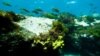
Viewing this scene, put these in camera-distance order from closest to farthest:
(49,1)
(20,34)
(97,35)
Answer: (20,34) < (97,35) < (49,1)

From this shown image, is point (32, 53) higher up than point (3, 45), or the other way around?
point (3, 45)

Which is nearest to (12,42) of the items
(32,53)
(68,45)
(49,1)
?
(32,53)

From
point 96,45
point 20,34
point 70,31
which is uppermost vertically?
point 20,34

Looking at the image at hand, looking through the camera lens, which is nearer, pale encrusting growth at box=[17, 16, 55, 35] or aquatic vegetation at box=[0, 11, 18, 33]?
aquatic vegetation at box=[0, 11, 18, 33]

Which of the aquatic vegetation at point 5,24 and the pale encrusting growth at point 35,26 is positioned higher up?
the aquatic vegetation at point 5,24

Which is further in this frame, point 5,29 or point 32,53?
point 5,29

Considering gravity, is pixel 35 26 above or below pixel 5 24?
below

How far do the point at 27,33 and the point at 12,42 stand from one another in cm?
79

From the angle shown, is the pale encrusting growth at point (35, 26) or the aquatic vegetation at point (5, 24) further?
the pale encrusting growth at point (35, 26)

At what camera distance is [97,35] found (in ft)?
37.8

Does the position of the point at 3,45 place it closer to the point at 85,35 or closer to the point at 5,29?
the point at 5,29

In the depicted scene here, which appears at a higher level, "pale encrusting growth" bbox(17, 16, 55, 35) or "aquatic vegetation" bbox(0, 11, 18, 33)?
"aquatic vegetation" bbox(0, 11, 18, 33)

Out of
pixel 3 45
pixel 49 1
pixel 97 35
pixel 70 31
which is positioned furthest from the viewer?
pixel 49 1

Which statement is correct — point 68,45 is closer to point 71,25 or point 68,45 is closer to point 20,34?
point 71,25
